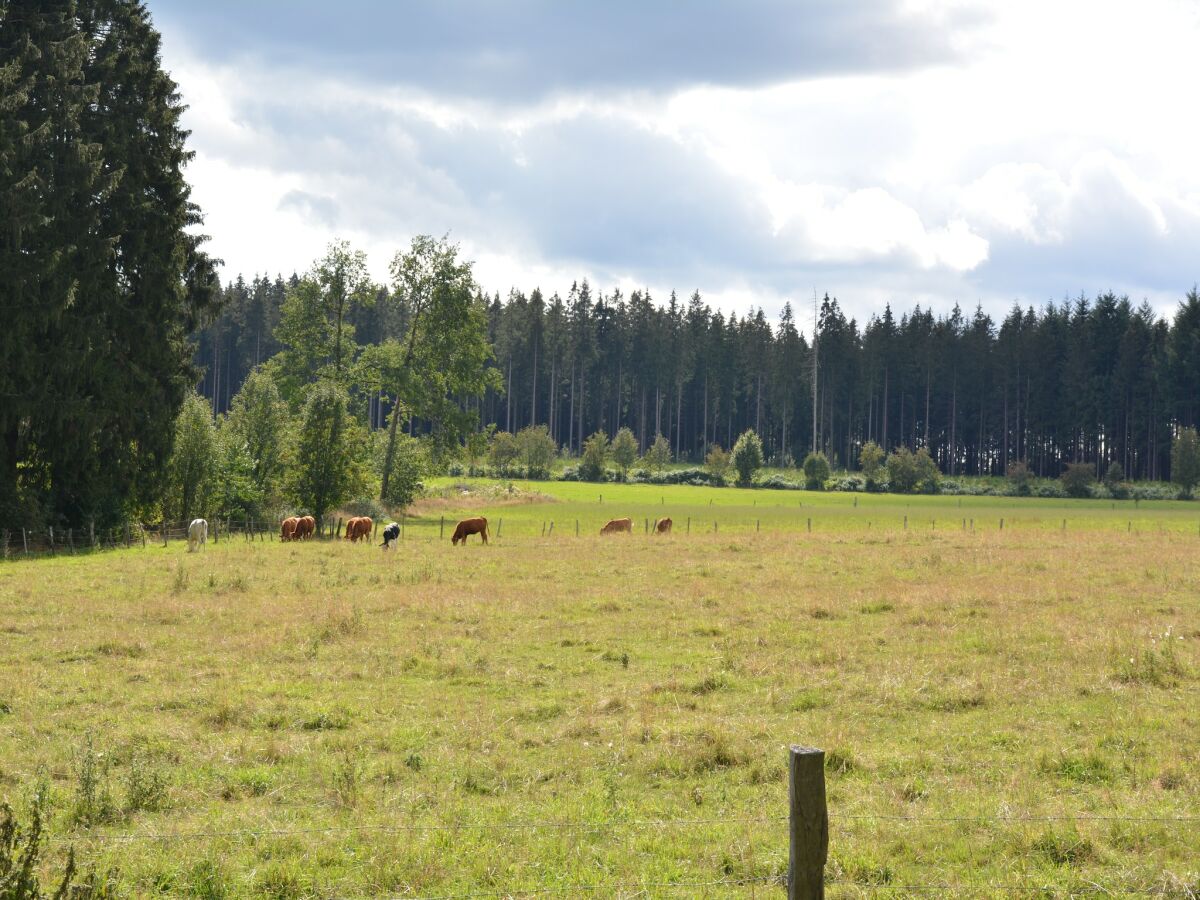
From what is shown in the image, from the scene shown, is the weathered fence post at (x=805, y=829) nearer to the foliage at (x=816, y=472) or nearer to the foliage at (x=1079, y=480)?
the foliage at (x=1079, y=480)

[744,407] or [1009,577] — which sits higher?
[744,407]

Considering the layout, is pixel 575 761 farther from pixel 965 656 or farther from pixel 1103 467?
pixel 1103 467

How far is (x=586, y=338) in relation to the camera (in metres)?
147

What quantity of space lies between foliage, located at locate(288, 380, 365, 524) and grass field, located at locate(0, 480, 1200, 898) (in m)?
20.2

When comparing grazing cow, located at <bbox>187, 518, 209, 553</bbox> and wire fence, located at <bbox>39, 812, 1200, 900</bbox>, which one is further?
grazing cow, located at <bbox>187, 518, 209, 553</bbox>

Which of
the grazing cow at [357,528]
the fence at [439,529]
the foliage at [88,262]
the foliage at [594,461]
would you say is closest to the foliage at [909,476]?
the foliage at [594,461]

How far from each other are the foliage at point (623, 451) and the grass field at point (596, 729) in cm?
9161

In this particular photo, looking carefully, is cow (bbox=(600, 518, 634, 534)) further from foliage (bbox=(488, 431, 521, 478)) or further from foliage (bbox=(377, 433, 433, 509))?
foliage (bbox=(488, 431, 521, 478))

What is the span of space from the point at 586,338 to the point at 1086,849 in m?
140

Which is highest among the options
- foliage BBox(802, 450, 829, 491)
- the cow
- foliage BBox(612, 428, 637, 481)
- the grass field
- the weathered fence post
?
foliage BBox(612, 428, 637, 481)

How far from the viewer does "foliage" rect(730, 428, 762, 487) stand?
380 ft

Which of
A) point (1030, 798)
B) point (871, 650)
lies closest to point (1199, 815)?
point (1030, 798)

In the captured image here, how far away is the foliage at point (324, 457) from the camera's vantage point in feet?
158

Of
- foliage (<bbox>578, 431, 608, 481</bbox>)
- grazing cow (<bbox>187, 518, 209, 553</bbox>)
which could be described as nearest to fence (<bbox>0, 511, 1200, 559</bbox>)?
grazing cow (<bbox>187, 518, 209, 553</bbox>)
